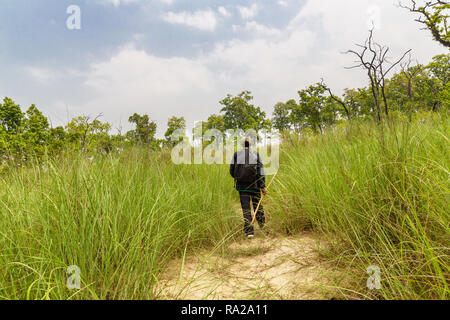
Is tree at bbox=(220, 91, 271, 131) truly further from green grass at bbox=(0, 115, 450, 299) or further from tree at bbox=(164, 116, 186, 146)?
green grass at bbox=(0, 115, 450, 299)

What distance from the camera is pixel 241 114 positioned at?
131 feet

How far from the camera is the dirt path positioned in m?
1.97

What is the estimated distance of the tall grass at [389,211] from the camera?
61.7 inches

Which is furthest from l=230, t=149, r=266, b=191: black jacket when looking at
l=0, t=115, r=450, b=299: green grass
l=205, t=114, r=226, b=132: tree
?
l=205, t=114, r=226, b=132: tree

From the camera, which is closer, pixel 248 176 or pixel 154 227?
pixel 154 227

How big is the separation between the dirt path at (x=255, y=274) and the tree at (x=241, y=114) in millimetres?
35226

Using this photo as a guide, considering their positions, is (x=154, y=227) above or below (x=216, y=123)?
below

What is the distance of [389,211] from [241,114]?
39.0m

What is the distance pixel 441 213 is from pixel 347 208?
0.76 meters

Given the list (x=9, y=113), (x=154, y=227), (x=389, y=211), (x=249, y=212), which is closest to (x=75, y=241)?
(x=154, y=227)

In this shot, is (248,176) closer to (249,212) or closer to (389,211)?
(249,212)

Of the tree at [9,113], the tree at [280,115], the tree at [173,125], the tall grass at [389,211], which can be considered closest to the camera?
the tall grass at [389,211]

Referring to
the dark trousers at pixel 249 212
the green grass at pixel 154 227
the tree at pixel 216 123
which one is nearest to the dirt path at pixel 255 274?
the green grass at pixel 154 227

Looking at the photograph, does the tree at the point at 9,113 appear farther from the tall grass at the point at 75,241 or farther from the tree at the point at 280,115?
the tree at the point at 280,115
